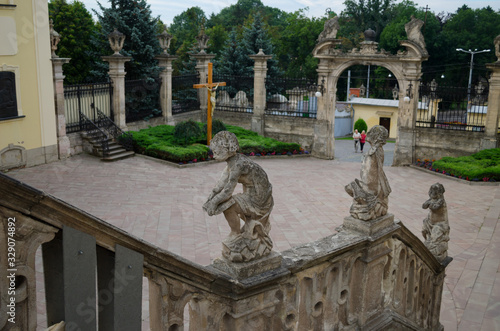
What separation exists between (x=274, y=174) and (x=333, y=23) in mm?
7018

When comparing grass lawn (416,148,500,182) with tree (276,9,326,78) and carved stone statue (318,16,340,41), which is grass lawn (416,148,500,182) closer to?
carved stone statue (318,16,340,41)

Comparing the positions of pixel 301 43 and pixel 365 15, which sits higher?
pixel 365 15

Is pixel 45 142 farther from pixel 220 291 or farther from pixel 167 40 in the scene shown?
pixel 220 291

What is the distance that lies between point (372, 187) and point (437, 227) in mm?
2494

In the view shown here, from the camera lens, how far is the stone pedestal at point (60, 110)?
57.2ft

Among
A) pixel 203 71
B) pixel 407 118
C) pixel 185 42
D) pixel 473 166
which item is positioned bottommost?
pixel 473 166

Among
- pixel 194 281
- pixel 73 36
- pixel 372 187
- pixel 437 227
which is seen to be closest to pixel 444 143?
pixel 437 227

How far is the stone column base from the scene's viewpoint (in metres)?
4.84

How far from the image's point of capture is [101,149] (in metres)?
18.7

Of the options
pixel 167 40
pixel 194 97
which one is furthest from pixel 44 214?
pixel 194 97

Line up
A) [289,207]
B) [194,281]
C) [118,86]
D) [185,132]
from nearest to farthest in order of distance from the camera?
[194,281], [289,207], [185,132], [118,86]

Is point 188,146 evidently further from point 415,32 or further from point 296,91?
point 415,32

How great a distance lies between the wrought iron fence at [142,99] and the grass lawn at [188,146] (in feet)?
4.60

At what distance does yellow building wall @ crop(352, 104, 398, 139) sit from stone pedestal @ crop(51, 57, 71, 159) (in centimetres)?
2496
